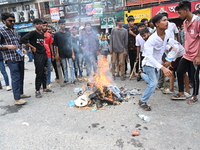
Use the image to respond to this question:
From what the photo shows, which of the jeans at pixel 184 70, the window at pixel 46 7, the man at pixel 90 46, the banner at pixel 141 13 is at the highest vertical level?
the window at pixel 46 7

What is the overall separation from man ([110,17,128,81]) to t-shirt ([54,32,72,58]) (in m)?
1.71

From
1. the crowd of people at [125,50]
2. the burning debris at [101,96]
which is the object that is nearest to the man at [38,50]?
the crowd of people at [125,50]

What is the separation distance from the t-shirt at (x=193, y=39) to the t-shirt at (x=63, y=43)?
3816mm

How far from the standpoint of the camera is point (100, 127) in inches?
117

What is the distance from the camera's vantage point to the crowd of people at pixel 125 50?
3.39 m

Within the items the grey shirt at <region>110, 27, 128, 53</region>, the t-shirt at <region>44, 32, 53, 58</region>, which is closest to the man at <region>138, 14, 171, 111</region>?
the grey shirt at <region>110, 27, 128, 53</region>

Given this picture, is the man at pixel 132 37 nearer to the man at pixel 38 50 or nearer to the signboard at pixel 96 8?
the man at pixel 38 50

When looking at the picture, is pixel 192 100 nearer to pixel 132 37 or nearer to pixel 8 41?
pixel 132 37

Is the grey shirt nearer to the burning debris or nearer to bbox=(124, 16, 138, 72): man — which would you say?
bbox=(124, 16, 138, 72): man

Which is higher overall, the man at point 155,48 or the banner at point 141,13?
the banner at point 141,13

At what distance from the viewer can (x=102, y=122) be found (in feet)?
10.3

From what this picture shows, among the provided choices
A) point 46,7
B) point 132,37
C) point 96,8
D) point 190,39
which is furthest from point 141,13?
point 46,7

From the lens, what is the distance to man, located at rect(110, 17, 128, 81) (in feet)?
19.6

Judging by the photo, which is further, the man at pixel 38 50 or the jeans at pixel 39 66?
the jeans at pixel 39 66
